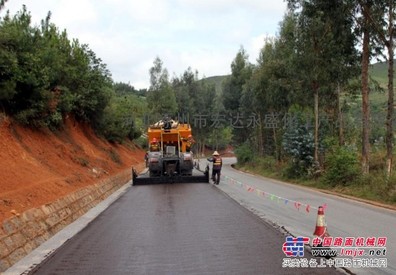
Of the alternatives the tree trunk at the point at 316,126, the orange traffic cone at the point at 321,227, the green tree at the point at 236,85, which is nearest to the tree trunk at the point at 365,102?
the tree trunk at the point at 316,126

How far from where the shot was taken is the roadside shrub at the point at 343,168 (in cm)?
2445

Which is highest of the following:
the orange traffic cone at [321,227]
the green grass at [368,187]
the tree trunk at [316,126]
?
the tree trunk at [316,126]

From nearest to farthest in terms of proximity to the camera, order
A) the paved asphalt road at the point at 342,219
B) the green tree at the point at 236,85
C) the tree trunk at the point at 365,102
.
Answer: the paved asphalt road at the point at 342,219 < the tree trunk at the point at 365,102 < the green tree at the point at 236,85

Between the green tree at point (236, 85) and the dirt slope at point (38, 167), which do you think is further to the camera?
the green tree at point (236, 85)

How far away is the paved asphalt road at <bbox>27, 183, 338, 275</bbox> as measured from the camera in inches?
300

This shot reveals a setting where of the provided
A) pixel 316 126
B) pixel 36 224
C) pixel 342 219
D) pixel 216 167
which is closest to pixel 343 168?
pixel 316 126

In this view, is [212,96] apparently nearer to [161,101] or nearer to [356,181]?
[161,101]

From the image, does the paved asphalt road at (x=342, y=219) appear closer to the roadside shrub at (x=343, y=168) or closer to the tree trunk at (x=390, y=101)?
the tree trunk at (x=390, y=101)

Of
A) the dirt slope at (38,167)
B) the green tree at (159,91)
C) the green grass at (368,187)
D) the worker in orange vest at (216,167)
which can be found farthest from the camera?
the green tree at (159,91)

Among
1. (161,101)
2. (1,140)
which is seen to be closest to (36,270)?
(1,140)

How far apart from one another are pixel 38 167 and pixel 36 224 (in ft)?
30.5

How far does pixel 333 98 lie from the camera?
34.6m

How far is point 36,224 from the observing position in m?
10.6

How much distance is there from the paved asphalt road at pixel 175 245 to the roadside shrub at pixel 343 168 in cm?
1141
